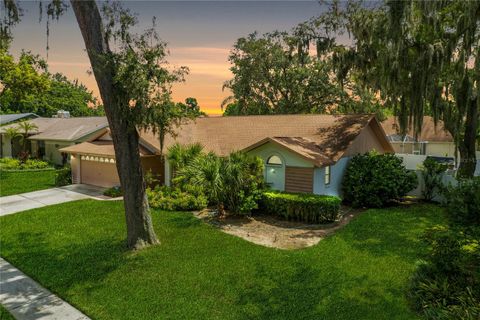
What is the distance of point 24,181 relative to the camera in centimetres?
2277

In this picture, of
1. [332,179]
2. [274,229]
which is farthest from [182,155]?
[332,179]

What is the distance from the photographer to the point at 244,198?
1403 cm

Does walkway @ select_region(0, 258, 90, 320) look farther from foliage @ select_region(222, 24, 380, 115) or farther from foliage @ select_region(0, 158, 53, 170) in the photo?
foliage @ select_region(222, 24, 380, 115)

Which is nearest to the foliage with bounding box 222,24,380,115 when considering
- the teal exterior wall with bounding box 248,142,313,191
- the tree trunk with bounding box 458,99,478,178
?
the tree trunk with bounding box 458,99,478,178

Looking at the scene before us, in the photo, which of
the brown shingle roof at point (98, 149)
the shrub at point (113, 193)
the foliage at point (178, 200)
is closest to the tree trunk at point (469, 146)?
the foliage at point (178, 200)

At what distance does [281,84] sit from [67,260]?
24.8 m

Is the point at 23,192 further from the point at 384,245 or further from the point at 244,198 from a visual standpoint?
the point at 384,245

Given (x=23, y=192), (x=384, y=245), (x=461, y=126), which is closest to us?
(x=384, y=245)

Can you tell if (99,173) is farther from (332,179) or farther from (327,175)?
(332,179)

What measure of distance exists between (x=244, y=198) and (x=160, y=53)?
7.13 m

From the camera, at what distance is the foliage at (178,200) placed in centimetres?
1534

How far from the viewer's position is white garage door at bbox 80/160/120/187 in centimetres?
1994

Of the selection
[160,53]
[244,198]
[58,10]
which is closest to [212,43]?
[160,53]

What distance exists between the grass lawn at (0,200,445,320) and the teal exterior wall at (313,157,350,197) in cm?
242
